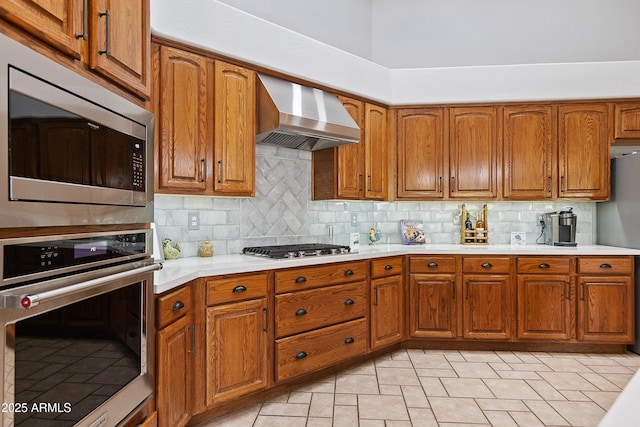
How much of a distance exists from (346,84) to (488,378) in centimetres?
265

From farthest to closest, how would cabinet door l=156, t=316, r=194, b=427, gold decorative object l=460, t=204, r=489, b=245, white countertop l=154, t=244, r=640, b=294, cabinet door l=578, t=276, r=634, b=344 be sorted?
gold decorative object l=460, t=204, r=489, b=245 → cabinet door l=578, t=276, r=634, b=344 → white countertop l=154, t=244, r=640, b=294 → cabinet door l=156, t=316, r=194, b=427

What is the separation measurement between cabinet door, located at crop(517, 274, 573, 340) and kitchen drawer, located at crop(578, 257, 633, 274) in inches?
7.3

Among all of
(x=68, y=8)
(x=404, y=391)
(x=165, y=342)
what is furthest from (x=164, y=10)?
(x=404, y=391)

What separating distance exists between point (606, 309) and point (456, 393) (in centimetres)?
185

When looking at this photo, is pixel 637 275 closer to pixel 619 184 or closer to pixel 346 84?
pixel 619 184

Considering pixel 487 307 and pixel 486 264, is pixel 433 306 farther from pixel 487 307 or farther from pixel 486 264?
pixel 486 264

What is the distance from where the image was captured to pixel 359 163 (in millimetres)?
3793

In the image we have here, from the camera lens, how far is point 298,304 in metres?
2.85

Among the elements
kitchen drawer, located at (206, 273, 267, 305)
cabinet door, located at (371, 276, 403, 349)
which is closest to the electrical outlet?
kitchen drawer, located at (206, 273, 267, 305)

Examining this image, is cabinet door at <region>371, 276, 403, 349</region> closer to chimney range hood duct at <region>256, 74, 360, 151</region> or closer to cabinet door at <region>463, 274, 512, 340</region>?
cabinet door at <region>463, 274, 512, 340</region>

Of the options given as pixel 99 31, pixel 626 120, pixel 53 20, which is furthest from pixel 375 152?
pixel 53 20

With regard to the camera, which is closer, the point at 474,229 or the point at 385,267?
the point at 385,267

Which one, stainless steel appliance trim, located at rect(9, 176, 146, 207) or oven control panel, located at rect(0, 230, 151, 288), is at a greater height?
stainless steel appliance trim, located at rect(9, 176, 146, 207)

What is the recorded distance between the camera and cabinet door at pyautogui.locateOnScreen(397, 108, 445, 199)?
4082 millimetres
